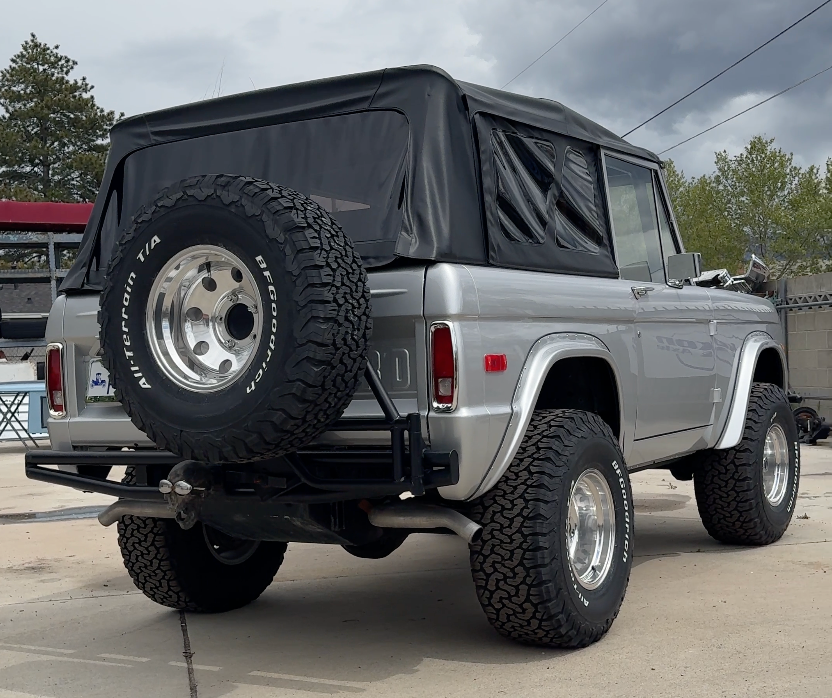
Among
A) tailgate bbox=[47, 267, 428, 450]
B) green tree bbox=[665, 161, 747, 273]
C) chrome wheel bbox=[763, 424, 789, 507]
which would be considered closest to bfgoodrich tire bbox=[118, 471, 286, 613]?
tailgate bbox=[47, 267, 428, 450]

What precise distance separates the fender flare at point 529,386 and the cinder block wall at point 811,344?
10.2m

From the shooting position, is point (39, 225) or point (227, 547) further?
point (39, 225)

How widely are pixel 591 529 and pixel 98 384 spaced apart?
215 cm

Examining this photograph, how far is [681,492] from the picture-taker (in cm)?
940

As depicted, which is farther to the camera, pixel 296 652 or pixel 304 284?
pixel 296 652

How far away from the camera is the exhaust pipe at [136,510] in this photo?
4.39 meters

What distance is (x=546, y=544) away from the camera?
13.5 feet

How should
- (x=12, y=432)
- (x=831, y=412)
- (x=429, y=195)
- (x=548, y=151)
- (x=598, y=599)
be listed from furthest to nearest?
(x=12, y=432) → (x=831, y=412) → (x=548, y=151) → (x=598, y=599) → (x=429, y=195)

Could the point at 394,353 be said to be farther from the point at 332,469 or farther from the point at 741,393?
the point at 741,393

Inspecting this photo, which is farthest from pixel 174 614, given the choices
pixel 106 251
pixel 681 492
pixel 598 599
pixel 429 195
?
pixel 681 492

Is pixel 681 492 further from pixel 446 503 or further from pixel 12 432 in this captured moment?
pixel 12 432

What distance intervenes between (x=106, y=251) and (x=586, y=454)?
2.29 m

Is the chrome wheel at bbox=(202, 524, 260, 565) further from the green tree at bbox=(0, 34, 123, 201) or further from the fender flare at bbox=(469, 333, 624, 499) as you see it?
the green tree at bbox=(0, 34, 123, 201)

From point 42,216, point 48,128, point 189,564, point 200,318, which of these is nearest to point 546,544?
point 200,318
